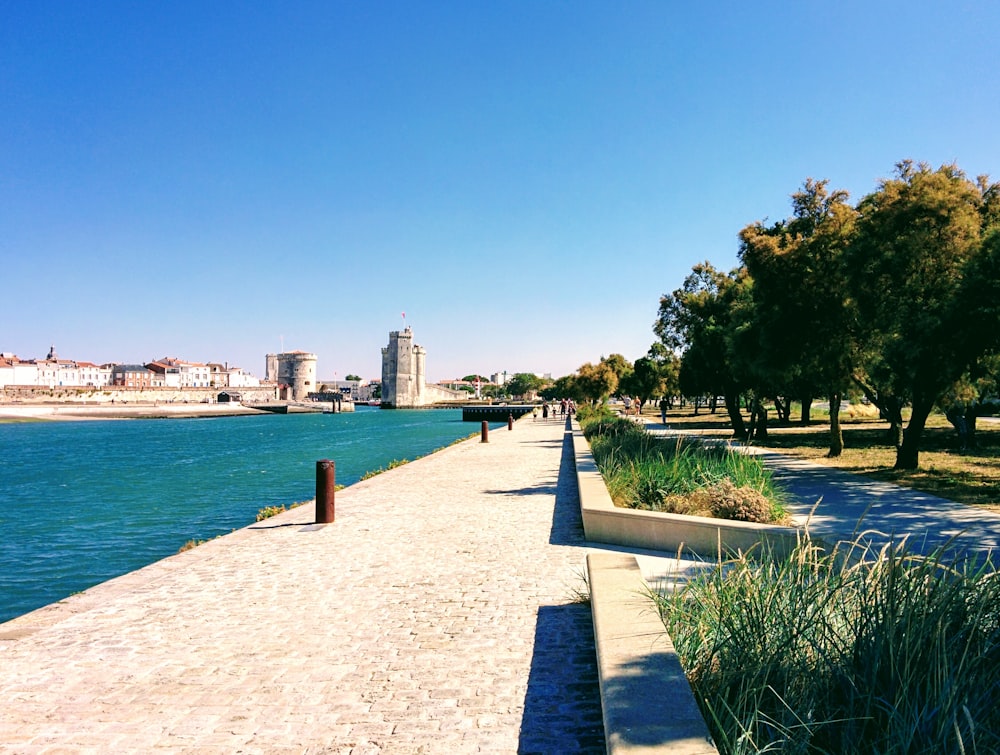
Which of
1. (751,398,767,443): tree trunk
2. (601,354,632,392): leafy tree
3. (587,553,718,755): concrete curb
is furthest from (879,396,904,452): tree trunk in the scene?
(601,354,632,392): leafy tree

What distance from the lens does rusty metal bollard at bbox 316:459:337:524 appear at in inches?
445

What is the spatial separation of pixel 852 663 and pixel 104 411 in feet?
465

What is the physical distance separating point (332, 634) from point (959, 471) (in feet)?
52.8

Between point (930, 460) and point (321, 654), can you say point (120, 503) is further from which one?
point (930, 460)

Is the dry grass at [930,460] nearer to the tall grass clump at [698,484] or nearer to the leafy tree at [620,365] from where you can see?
the tall grass clump at [698,484]

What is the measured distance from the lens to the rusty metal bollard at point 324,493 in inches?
445

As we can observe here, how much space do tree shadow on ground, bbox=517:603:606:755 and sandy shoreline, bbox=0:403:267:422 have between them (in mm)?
129134

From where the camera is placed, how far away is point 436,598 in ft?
22.5

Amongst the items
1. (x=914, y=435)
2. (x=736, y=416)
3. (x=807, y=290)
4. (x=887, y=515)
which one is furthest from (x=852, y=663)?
(x=736, y=416)

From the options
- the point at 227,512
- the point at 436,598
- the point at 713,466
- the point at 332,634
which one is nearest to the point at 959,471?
the point at 713,466

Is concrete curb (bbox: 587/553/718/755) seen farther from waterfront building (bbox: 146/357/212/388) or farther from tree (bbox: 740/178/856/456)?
A: waterfront building (bbox: 146/357/212/388)

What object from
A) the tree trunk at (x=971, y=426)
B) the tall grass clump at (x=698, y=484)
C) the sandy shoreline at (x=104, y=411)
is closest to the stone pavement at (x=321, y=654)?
the tall grass clump at (x=698, y=484)

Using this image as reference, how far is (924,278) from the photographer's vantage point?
15.6 metres

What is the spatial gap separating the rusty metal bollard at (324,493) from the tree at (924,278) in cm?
1142
